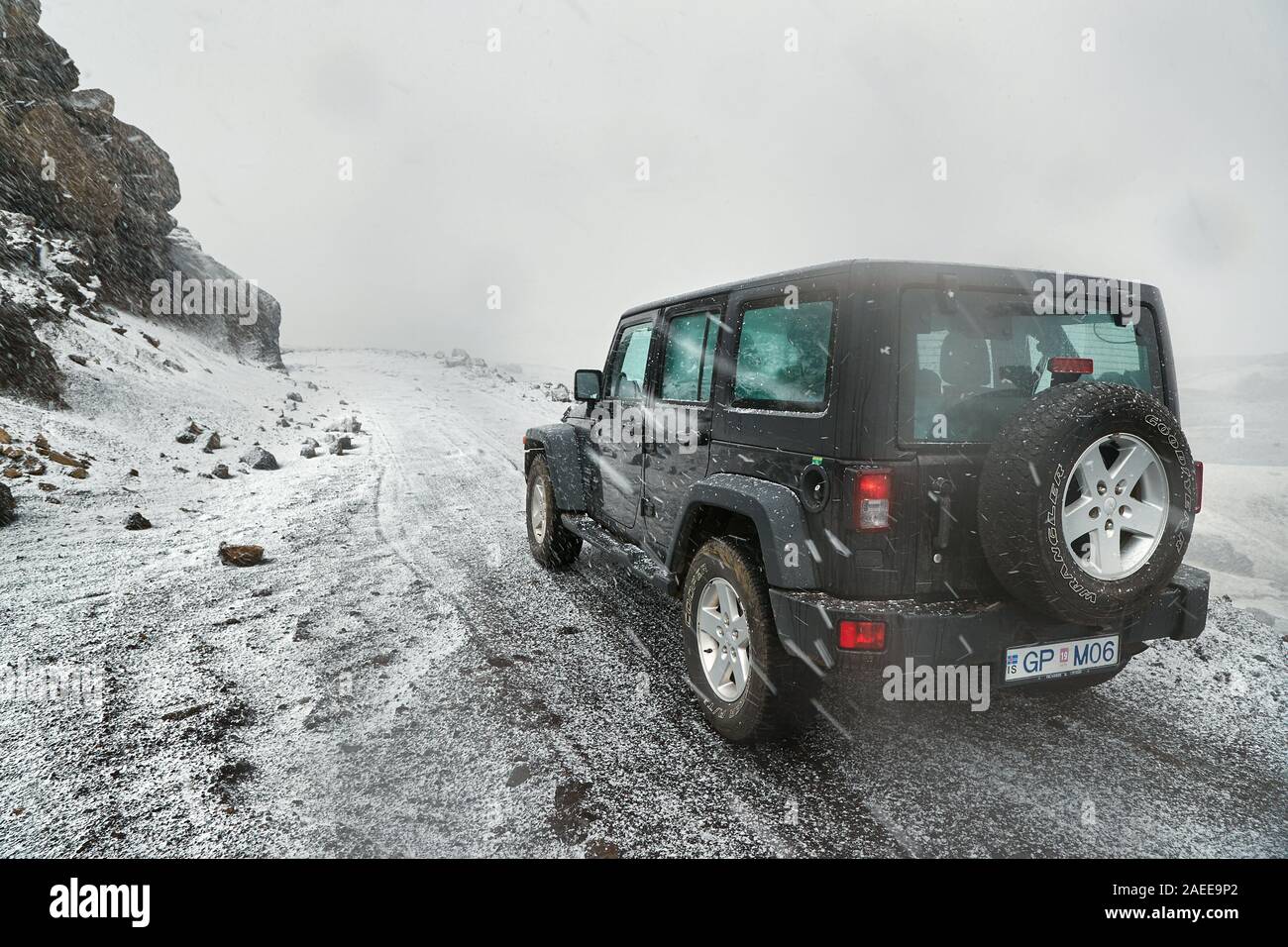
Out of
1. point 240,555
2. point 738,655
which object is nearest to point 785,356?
point 738,655

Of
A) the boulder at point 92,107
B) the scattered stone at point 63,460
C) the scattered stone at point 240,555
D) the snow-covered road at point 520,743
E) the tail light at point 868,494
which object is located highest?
the boulder at point 92,107

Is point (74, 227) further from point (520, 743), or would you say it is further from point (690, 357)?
point (520, 743)

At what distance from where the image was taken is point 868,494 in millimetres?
2346

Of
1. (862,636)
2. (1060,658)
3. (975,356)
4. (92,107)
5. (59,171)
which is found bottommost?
(1060,658)

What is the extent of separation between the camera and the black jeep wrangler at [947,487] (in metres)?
2.29

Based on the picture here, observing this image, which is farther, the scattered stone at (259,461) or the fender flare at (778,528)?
the scattered stone at (259,461)

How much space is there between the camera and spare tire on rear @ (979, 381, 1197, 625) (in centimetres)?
220

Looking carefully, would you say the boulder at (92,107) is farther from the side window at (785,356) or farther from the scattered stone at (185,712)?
the side window at (785,356)

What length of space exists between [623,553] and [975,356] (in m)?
2.28

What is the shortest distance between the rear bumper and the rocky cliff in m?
11.2

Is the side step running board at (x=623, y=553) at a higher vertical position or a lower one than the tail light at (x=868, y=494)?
lower

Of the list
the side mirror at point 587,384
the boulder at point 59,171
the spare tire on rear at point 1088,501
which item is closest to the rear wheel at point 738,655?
the spare tire on rear at point 1088,501

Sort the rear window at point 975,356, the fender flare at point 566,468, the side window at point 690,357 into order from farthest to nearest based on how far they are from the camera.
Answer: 1. the fender flare at point 566,468
2. the side window at point 690,357
3. the rear window at point 975,356
